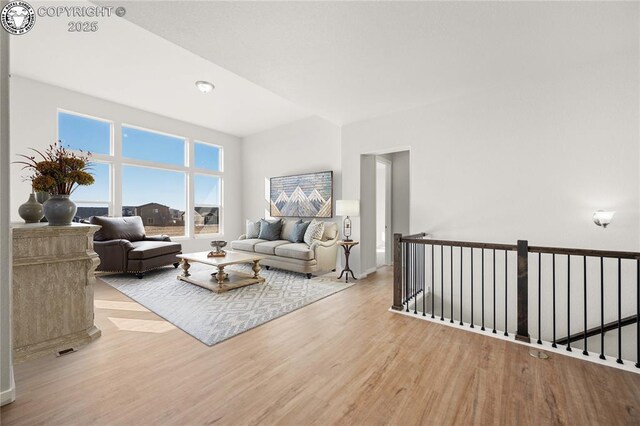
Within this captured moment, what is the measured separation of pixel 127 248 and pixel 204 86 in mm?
2960

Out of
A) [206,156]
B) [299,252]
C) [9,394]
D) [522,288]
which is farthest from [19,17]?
[522,288]

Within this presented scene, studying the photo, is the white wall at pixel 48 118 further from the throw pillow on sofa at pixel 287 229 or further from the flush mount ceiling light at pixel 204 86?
the throw pillow on sofa at pixel 287 229

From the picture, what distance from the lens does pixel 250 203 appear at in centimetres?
744

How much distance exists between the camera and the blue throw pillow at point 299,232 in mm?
5328

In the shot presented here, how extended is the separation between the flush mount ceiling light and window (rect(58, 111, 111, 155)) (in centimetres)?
244

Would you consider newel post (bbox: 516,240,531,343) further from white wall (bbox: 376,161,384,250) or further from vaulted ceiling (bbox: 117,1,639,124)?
white wall (bbox: 376,161,384,250)

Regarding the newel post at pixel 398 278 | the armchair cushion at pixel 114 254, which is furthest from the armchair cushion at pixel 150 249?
the newel post at pixel 398 278

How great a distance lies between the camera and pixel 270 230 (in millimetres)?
5762

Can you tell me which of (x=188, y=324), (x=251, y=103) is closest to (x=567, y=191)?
(x=188, y=324)

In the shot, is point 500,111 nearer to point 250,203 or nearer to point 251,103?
point 251,103

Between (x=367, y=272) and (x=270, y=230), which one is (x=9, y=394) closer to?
(x=270, y=230)

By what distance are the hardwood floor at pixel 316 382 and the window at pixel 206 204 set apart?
438 centimetres

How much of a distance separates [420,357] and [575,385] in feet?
3.22

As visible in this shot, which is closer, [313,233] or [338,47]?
[338,47]
